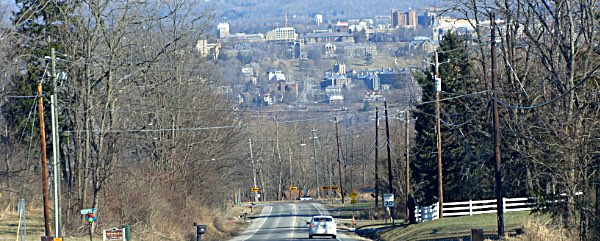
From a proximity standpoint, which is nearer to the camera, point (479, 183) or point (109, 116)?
point (109, 116)

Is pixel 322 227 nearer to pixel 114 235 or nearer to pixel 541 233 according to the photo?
pixel 114 235

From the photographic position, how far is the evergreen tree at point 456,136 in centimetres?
5062

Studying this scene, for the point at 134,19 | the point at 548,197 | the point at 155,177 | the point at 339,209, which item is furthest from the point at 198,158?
the point at 548,197

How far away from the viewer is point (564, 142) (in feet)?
86.3

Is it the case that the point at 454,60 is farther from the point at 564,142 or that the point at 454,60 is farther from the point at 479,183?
the point at 564,142

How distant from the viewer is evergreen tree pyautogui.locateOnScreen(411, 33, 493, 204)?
5062 cm

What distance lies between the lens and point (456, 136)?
53.4 m

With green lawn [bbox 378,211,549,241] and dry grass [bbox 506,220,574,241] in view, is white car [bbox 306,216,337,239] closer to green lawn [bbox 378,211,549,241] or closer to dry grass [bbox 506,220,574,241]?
green lawn [bbox 378,211,549,241]

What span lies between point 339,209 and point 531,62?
4330 centimetres

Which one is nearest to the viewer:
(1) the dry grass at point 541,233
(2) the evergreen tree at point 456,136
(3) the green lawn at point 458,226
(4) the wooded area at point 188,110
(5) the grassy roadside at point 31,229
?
(1) the dry grass at point 541,233

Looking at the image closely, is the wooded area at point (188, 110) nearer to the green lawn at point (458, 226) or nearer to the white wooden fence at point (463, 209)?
the white wooden fence at point (463, 209)

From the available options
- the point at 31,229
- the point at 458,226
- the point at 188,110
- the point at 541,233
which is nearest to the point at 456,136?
the point at 458,226

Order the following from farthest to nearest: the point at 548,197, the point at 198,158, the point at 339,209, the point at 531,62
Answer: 1. the point at 339,209
2. the point at 198,158
3. the point at 531,62
4. the point at 548,197

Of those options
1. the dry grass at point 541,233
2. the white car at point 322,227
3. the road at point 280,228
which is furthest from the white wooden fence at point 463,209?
the dry grass at point 541,233
